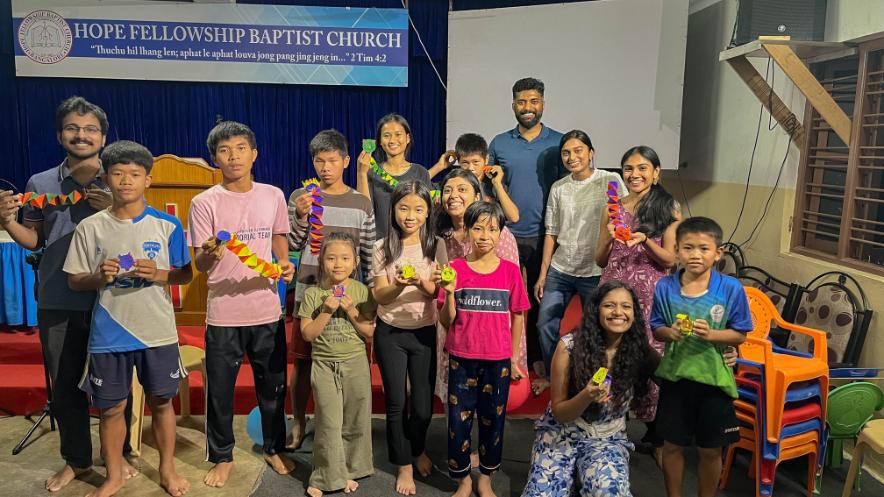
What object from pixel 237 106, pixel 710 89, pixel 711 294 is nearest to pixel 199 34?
pixel 237 106

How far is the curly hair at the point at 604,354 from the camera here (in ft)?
7.33

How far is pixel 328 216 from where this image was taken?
271cm

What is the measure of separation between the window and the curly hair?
1.73 meters

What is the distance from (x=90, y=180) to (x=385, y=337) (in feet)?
4.53

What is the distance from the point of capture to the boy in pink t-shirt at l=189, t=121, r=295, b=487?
8.08 ft

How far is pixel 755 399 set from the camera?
255cm

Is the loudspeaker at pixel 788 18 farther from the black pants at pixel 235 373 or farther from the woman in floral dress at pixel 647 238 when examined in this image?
the black pants at pixel 235 373

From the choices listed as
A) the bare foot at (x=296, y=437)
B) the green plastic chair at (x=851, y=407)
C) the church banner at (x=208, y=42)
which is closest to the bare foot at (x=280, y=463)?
the bare foot at (x=296, y=437)

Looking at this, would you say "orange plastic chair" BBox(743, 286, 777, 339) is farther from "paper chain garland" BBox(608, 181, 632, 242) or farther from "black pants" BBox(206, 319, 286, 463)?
"black pants" BBox(206, 319, 286, 463)

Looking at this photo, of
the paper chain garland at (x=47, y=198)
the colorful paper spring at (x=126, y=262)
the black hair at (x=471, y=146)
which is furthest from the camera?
the black hair at (x=471, y=146)

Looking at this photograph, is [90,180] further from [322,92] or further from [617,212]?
[322,92]

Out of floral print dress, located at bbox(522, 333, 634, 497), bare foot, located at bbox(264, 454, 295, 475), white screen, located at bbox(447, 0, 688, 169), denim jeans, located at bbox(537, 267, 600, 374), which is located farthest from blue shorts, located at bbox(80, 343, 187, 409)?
white screen, located at bbox(447, 0, 688, 169)

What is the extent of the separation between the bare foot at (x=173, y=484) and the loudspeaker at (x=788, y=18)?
3.85 m

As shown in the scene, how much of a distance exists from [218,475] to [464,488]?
1.09 metres
